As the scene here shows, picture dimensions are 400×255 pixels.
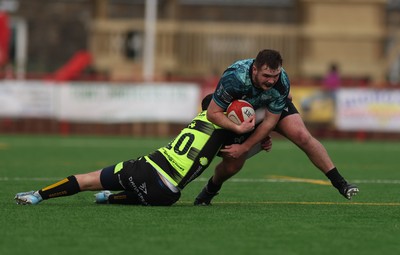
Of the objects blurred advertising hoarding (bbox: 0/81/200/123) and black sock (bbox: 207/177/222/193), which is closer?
black sock (bbox: 207/177/222/193)

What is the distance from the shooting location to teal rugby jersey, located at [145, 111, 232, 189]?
10891 millimetres

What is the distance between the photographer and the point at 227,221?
984 centimetres

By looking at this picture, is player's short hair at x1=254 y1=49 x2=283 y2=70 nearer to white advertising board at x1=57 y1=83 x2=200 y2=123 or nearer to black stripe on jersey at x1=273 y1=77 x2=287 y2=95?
black stripe on jersey at x1=273 y1=77 x2=287 y2=95

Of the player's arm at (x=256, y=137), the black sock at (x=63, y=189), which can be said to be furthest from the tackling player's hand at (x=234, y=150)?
the black sock at (x=63, y=189)

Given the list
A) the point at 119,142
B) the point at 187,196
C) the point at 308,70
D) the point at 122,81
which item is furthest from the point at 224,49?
the point at 187,196

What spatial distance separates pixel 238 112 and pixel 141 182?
1.03m

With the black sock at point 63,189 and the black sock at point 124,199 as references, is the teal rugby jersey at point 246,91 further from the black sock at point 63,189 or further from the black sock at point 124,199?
the black sock at point 63,189

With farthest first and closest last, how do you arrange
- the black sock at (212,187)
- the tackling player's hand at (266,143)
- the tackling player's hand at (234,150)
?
the black sock at (212,187), the tackling player's hand at (266,143), the tackling player's hand at (234,150)

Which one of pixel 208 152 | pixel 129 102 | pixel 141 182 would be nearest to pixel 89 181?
pixel 141 182

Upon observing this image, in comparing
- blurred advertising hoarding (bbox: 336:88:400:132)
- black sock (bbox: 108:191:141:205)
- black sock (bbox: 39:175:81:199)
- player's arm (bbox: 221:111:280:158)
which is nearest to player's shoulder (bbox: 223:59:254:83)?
player's arm (bbox: 221:111:280:158)

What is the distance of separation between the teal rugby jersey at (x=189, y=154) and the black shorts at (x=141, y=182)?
8 cm

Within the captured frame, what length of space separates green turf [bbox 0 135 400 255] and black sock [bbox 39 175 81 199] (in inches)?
4.6

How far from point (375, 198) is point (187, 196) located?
1.85 m

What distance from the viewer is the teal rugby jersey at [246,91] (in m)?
10.8
